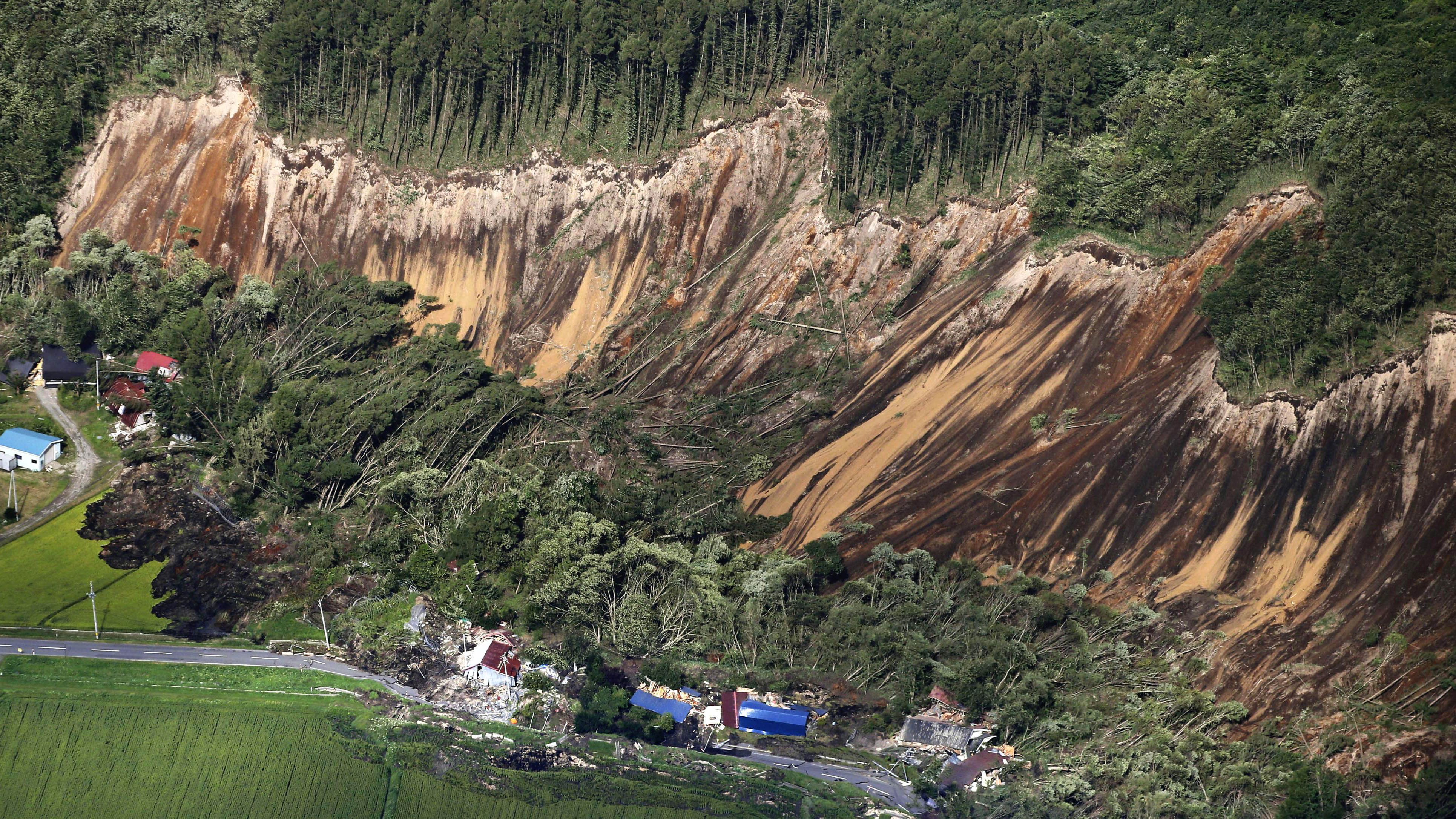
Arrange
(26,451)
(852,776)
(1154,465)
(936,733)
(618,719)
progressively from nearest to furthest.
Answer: (852,776) < (936,733) < (618,719) < (1154,465) < (26,451)

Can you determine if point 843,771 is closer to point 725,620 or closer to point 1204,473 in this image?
point 725,620

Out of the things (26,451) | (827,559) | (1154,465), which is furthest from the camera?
(26,451)

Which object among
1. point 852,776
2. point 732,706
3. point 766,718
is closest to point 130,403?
point 732,706

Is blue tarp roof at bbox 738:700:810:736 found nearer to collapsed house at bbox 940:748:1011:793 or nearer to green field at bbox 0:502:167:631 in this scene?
collapsed house at bbox 940:748:1011:793

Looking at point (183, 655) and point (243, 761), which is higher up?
point (183, 655)

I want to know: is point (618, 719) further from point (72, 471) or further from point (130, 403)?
point (130, 403)

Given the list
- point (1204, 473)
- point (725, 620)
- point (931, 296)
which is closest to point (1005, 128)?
point (931, 296)

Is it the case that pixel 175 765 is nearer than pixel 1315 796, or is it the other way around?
pixel 1315 796
